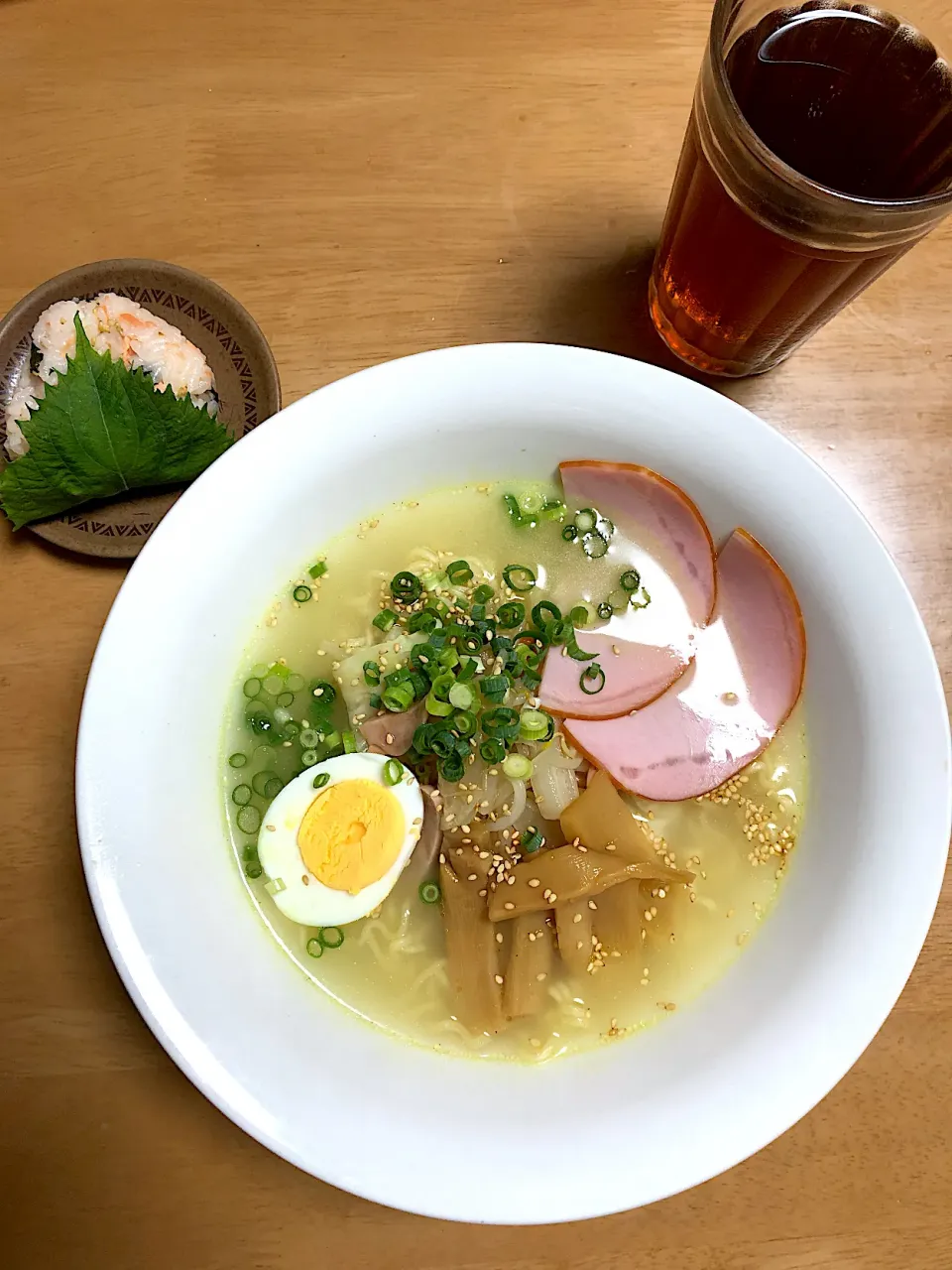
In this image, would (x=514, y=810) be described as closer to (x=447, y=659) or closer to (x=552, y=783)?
(x=552, y=783)

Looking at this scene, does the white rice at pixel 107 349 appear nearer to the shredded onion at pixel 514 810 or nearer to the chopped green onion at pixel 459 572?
the chopped green onion at pixel 459 572

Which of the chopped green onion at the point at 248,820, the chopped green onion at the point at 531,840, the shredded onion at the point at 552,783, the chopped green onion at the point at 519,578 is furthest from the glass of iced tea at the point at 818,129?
the chopped green onion at the point at 248,820

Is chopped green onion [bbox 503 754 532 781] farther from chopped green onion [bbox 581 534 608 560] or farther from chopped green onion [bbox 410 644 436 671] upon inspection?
chopped green onion [bbox 581 534 608 560]

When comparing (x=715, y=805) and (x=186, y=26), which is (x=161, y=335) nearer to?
(x=186, y=26)

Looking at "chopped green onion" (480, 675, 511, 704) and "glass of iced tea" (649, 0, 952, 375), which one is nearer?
"glass of iced tea" (649, 0, 952, 375)

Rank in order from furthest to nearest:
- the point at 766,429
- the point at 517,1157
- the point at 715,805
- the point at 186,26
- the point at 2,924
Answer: the point at 186,26, the point at 715,805, the point at 2,924, the point at 766,429, the point at 517,1157

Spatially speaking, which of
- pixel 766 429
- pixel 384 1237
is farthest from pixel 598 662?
pixel 384 1237

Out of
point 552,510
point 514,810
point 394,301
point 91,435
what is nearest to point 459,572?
point 552,510

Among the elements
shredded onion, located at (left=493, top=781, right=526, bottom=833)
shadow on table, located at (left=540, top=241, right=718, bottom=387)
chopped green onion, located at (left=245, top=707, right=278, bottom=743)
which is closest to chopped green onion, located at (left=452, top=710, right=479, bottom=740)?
shredded onion, located at (left=493, top=781, right=526, bottom=833)
